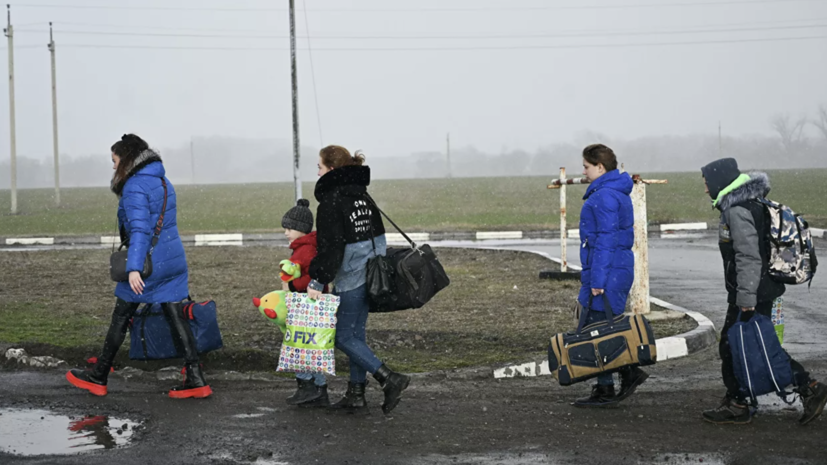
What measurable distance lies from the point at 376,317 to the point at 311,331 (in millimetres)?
4621

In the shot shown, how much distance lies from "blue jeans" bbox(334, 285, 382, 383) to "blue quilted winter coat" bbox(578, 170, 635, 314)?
1456 mm

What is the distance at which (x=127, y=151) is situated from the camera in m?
7.20

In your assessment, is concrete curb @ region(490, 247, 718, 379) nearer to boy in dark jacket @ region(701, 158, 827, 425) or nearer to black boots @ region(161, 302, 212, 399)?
boy in dark jacket @ region(701, 158, 827, 425)

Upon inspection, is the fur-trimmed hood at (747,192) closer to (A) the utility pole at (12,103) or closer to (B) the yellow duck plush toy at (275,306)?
(B) the yellow duck plush toy at (275,306)

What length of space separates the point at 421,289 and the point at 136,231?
2.01 metres

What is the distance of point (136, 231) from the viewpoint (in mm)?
7004

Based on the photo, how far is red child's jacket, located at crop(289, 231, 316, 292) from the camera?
6.89 m

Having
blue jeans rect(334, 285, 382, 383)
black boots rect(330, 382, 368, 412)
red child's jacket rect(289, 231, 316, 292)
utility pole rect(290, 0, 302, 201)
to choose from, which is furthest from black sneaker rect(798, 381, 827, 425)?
utility pole rect(290, 0, 302, 201)

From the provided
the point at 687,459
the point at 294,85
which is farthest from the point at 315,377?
the point at 294,85

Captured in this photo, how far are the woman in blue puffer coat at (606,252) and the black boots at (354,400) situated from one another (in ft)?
4.63

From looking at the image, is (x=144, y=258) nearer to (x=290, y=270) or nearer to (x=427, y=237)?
(x=290, y=270)

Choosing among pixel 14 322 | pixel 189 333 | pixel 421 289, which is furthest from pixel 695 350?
pixel 14 322

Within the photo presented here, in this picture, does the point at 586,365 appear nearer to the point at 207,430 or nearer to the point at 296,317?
the point at 296,317

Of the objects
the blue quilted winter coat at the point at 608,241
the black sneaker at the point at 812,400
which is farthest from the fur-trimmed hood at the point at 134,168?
the black sneaker at the point at 812,400
